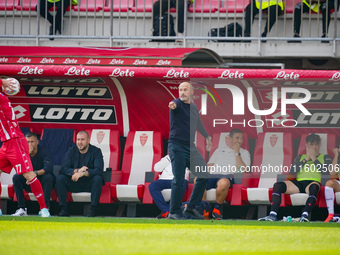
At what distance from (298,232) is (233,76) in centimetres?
345

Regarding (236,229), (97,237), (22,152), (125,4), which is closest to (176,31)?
(125,4)

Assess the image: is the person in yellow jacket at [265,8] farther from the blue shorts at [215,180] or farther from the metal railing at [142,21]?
the blue shorts at [215,180]

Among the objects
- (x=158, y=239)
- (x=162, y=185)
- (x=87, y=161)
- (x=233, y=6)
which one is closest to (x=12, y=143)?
(x=87, y=161)

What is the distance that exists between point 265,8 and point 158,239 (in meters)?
7.82

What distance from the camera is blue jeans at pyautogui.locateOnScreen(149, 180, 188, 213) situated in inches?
406

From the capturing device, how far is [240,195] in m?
10.7

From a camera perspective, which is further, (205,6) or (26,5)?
(26,5)

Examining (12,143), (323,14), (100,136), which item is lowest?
(100,136)

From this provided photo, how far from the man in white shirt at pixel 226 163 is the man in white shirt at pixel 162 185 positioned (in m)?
0.50

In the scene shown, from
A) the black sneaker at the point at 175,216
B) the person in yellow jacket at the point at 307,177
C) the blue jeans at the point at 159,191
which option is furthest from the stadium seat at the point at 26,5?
the black sneaker at the point at 175,216

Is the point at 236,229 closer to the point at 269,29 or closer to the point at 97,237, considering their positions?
the point at 97,237

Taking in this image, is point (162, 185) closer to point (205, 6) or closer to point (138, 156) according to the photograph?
point (138, 156)

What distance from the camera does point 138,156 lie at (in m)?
11.8

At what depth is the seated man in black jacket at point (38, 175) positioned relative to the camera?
10.6 m
